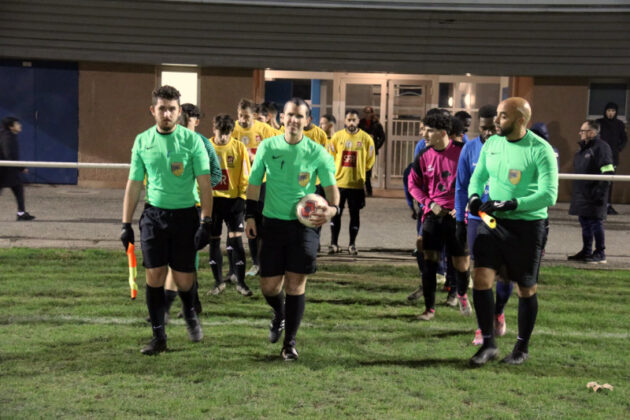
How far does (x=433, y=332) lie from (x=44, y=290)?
4193 millimetres

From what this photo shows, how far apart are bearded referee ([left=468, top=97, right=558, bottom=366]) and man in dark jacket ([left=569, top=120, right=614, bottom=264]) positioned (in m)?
5.37

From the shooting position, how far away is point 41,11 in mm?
18531

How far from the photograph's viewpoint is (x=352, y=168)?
480 inches

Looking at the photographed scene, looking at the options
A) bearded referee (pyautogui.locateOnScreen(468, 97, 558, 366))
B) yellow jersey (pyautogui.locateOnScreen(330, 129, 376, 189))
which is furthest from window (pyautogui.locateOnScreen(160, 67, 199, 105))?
bearded referee (pyautogui.locateOnScreen(468, 97, 558, 366))

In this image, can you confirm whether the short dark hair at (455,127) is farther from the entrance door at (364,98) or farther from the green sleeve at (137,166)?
the entrance door at (364,98)

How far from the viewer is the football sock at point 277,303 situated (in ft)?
23.1

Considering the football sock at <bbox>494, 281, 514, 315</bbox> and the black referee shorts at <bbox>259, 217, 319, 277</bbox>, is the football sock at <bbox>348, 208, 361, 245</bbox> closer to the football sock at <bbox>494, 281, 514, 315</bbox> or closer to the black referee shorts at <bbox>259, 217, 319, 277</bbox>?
the football sock at <bbox>494, 281, 514, 315</bbox>

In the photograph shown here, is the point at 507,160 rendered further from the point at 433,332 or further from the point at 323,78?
the point at 323,78

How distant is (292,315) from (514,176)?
1.99m

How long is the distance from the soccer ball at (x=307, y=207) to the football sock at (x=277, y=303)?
773mm

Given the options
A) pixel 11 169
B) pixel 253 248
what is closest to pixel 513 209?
pixel 253 248

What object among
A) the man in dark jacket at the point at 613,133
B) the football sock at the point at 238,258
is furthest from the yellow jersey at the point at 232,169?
the man in dark jacket at the point at 613,133

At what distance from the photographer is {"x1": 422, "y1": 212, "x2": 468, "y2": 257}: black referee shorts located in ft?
26.8

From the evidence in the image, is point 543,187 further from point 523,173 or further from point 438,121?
point 438,121
